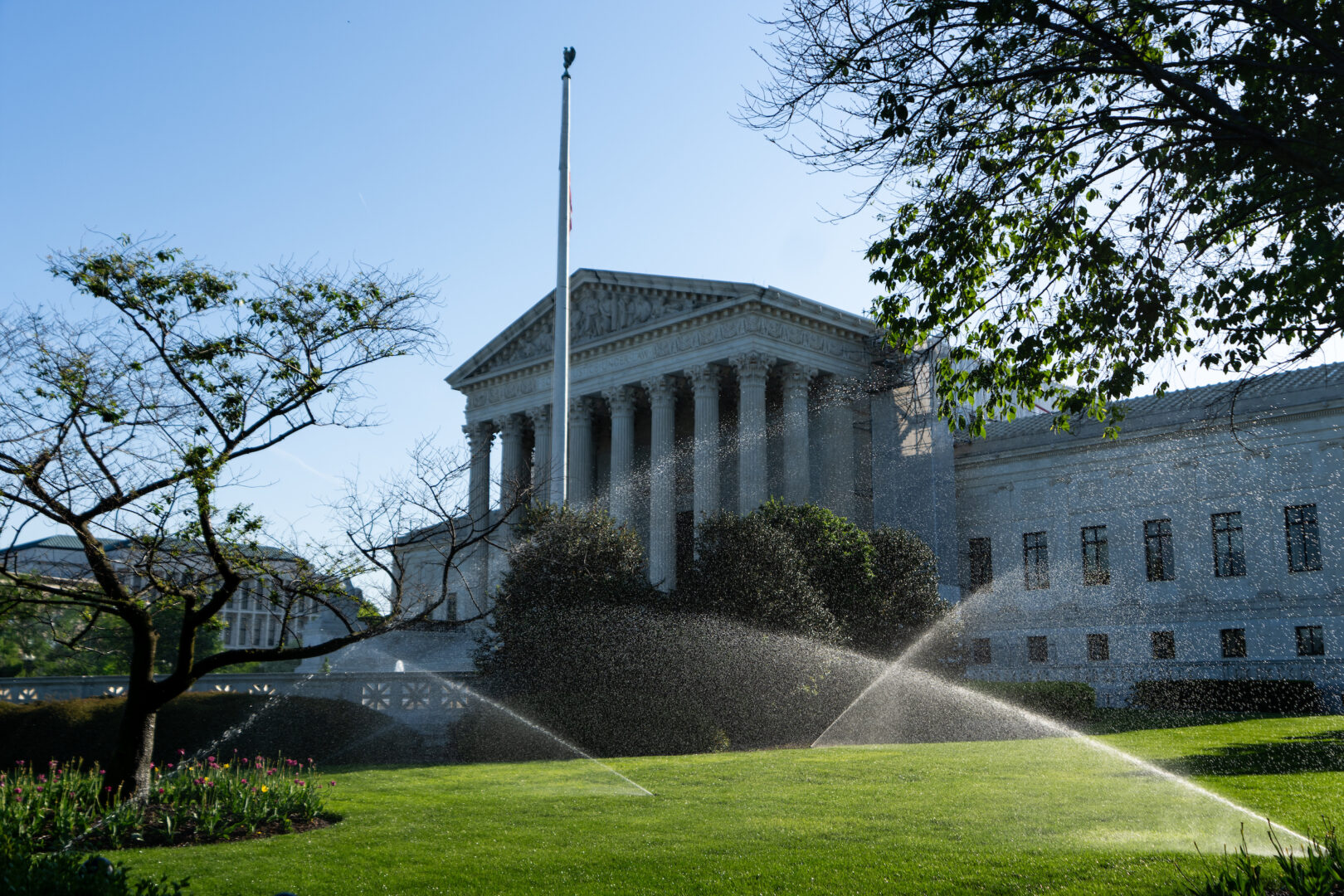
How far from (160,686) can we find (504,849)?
5783 mm

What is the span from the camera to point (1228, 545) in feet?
170

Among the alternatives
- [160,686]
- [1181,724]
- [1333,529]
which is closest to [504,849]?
[160,686]

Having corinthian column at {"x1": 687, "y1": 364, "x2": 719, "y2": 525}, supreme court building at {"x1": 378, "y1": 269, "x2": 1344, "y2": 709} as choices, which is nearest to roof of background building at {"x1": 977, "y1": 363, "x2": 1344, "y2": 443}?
supreme court building at {"x1": 378, "y1": 269, "x2": 1344, "y2": 709}

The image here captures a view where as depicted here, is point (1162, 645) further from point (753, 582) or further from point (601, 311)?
point (601, 311)

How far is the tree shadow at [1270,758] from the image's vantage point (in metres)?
19.2

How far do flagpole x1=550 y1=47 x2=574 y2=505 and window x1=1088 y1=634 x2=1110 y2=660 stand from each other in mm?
31218

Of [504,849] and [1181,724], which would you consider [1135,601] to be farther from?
[504,849]

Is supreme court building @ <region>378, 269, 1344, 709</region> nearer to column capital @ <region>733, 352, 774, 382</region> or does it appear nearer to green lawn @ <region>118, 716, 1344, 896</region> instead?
column capital @ <region>733, 352, 774, 382</region>

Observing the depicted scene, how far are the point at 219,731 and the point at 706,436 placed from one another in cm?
3113

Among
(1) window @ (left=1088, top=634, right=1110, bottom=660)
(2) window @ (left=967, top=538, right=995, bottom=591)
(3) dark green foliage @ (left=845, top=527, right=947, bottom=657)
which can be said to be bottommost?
(1) window @ (left=1088, top=634, right=1110, bottom=660)

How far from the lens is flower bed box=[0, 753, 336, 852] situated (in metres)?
13.7

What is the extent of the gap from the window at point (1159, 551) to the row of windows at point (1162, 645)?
9.69 ft

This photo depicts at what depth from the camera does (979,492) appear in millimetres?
61250

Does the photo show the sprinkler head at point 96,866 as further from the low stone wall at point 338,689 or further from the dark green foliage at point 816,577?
the dark green foliage at point 816,577
